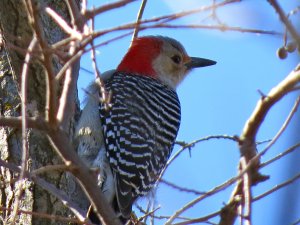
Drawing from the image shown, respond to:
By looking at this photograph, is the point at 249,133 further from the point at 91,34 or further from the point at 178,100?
the point at 178,100

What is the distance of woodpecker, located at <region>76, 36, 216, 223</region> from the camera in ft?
15.0

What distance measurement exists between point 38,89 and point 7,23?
470mm

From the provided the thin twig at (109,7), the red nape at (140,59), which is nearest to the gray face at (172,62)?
the red nape at (140,59)

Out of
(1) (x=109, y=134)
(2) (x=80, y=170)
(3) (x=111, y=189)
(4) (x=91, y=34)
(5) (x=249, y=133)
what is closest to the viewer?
(4) (x=91, y=34)

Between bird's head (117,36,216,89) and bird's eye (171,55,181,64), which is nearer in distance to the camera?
bird's head (117,36,216,89)

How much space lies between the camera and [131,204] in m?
4.34

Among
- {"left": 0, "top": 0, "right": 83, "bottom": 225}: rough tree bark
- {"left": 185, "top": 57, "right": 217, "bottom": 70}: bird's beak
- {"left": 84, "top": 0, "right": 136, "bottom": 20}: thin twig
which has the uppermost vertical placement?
{"left": 185, "top": 57, "right": 217, "bottom": 70}: bird's beak

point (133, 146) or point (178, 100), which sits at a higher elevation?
point (178, 100)

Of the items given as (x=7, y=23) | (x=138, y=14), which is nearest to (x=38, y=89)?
(x=7, y=23)

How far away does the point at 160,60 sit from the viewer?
6.38 m

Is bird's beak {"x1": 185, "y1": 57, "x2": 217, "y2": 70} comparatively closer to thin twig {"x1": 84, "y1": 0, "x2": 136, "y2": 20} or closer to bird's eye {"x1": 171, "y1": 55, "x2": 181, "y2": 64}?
bird's eye {"x1": 171, "y1": 55, "x2": 181, "y2": 64}

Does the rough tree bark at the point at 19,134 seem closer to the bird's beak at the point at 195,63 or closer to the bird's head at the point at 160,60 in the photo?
the bird's head at the point at 160,60

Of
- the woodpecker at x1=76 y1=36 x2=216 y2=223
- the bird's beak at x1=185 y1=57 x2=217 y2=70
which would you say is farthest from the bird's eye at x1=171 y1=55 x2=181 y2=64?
the woodpecker at x1=76 y1=36 x2=216 y2=223

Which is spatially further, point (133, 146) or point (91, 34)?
point (133, 146)
